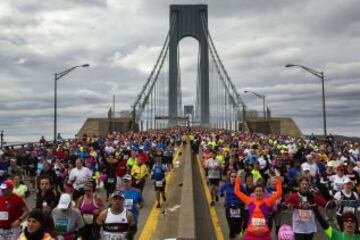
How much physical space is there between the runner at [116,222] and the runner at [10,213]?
1679mm

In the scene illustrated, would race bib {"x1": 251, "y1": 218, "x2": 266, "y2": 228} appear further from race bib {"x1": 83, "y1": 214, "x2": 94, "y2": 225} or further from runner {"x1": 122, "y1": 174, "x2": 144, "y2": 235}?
race bib {"x1": 83, "y1": 214, "x2": 94, "y2": 225}

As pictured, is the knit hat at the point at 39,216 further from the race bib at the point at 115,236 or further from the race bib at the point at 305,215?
the race bib at the point at 305,215

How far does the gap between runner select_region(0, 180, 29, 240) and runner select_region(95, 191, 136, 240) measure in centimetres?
168

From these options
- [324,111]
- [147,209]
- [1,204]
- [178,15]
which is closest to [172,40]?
[178,15]

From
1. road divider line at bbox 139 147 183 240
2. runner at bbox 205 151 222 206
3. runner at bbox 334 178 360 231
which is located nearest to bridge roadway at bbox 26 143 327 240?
road divider line at bbox 139 147 183 240

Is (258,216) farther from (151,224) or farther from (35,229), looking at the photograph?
(151,224)

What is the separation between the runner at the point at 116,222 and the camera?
566 centimetres

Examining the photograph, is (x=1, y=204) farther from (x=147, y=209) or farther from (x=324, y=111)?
(x=324, y=111)

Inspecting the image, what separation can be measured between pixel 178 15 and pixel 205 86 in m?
17.0

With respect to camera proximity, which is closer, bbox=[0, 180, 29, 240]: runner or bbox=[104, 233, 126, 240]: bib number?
bbox=[104, 233, 126, 240]: bib number

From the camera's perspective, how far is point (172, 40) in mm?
106312

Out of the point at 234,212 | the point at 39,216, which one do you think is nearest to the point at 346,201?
the point at 234,212

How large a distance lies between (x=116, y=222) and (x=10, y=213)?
1.97 metres

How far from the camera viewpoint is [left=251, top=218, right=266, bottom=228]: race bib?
650cm
